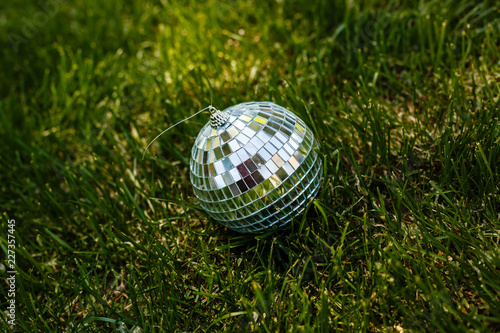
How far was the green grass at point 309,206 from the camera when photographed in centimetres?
162

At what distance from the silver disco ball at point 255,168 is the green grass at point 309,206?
0.19 meters

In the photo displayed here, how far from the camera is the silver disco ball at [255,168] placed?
1.57 metres

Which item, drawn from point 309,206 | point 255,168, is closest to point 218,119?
point 255,168

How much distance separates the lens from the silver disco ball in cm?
157

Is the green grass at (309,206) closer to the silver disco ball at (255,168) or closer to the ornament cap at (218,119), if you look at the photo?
the silver disco ball at (255,168)

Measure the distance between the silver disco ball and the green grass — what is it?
0.62ft

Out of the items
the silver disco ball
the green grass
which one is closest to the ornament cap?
the silver disco ball

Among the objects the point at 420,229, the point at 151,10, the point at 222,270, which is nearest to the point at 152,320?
the point at 222,270

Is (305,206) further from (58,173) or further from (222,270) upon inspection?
(58,173)

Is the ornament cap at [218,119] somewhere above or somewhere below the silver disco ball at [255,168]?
above

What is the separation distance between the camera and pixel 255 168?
1566 millimetres

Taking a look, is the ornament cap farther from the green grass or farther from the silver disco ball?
the green grass

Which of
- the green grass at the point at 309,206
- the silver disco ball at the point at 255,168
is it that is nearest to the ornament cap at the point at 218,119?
the silver disco ball at the point at 255,168

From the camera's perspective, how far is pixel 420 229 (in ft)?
5.42
